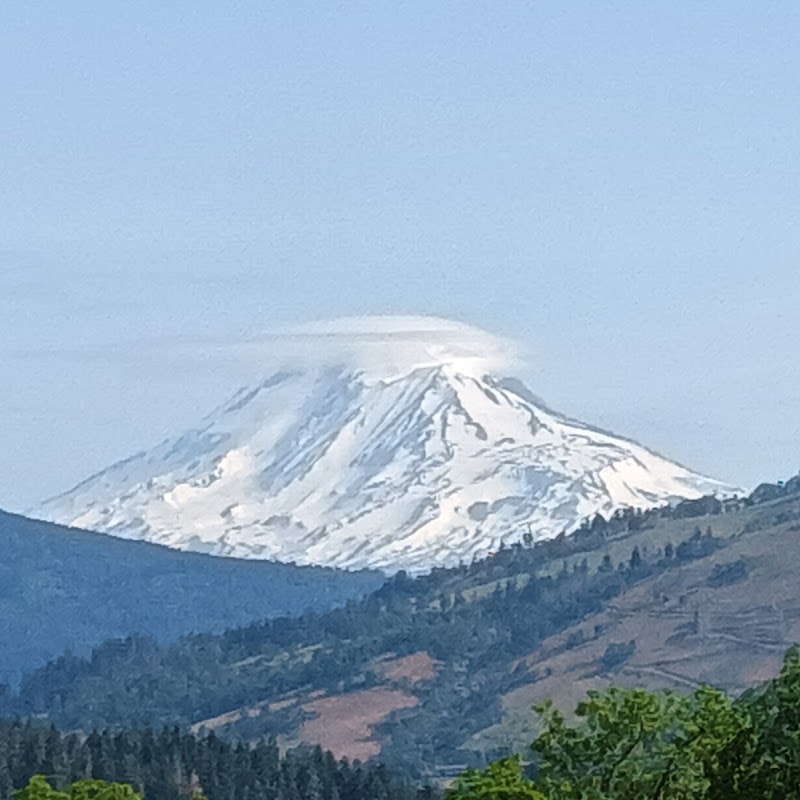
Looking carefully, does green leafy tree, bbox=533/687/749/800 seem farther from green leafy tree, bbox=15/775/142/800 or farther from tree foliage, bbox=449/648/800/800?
green leafy tree, bbox=15/775/142/800

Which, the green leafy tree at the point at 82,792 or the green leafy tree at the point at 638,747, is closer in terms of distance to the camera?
the green leafy tree at the point at 638,747

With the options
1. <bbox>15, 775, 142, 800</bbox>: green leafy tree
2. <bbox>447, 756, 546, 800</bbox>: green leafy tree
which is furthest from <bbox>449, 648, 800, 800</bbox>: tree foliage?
<bbox>15, 775, 142, 800</bbox>: green leafy tree

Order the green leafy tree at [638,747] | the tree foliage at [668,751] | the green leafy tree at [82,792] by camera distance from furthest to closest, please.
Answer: the green leafy tree at [82,792] < the green leafy tree at [638,747] < the tree foliage at [668,751]

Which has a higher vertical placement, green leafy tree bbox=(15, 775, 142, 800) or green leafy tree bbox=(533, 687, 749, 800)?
green leafy tree bbox=(15, 775, 142, 800)

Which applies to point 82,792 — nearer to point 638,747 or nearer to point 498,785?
point 498,785

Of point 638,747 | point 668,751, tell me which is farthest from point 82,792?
point 668,751

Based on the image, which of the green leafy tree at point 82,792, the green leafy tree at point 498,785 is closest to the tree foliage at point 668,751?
the green leafy tree at point 498,785

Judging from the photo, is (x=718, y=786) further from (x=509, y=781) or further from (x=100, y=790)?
(x=100, y=790)

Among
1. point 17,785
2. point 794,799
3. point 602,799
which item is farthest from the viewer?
point 17,785

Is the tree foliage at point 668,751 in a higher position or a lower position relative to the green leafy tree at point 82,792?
lower

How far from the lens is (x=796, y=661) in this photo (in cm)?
4475

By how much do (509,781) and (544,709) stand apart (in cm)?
516

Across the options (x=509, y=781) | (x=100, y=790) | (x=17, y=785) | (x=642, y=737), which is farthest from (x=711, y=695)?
(x=17, y=785)

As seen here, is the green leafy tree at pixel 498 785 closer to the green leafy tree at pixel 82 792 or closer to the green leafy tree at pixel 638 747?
the green leafy tree at pixel 638 747
